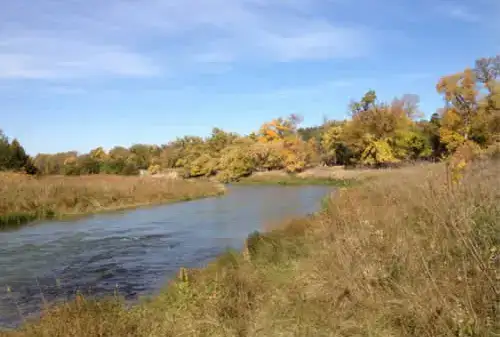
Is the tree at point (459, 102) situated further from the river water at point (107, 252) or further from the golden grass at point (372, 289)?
the golden grass at point (372, 289)

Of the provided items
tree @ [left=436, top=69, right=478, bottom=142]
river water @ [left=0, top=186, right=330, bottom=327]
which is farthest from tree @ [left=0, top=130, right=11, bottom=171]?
tree @ [left=436, top=69, right=478, bottom=142]

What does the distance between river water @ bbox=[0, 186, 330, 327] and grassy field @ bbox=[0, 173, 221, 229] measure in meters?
2.65

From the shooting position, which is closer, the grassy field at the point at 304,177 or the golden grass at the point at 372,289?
the golden grass at the point at 372,289

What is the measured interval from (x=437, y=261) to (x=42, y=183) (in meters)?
32.5

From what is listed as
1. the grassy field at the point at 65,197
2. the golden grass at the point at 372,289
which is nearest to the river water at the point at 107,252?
the golden grass at the point at 372,289

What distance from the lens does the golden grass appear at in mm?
4199

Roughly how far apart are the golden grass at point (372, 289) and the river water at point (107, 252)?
1862mm

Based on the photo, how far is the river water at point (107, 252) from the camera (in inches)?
441

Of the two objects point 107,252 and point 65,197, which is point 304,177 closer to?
point 65,197

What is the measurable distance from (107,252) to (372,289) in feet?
43.3

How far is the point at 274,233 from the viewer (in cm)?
1359

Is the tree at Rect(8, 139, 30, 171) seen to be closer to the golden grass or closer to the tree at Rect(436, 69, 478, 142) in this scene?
the golden grass

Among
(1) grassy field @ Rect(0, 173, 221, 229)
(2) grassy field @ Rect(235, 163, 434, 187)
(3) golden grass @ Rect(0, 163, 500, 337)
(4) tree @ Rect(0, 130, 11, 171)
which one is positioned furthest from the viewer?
(2) grassy field @ Rect(235, 163, 434, 187)

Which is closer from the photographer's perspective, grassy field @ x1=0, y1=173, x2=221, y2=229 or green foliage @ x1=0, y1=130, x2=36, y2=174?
grassy field @ x1=0, y1=173, x2=221, y2=229
